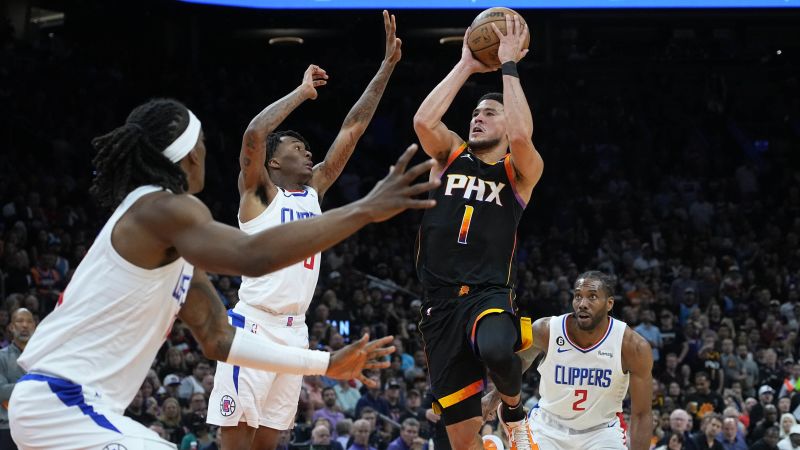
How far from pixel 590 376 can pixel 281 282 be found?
260 cm

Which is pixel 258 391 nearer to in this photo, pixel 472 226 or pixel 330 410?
pixel 472 226

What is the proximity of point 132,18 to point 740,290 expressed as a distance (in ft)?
43.3

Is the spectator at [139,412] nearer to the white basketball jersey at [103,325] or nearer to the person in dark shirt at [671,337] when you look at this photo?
the person in dark shirt at [671,337]

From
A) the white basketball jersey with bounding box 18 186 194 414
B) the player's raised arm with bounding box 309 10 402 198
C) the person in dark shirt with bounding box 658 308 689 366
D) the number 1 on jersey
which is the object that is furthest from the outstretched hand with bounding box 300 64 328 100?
the person in dark shirt with bounding box 658 308 689 366

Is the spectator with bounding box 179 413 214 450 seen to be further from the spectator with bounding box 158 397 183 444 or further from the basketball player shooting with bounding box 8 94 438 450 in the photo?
the basketball player shooting with bounding box 8 94 438 450

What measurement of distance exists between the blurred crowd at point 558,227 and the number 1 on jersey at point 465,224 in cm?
561

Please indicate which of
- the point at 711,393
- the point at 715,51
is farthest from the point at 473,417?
the point at 715,51

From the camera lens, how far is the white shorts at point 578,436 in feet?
25.8

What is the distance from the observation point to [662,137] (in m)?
23.8

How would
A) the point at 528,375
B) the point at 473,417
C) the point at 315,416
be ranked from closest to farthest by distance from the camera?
1. the point at 473,417
2. the point at 315,416
3. the point at 528,375

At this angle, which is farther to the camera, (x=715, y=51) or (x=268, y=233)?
(x=715, y=51)

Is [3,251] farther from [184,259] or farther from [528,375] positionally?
[184,259]

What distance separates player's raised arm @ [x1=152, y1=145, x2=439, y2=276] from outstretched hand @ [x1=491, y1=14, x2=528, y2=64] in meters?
2.90

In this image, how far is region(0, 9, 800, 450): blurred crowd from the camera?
1348 centimetres
